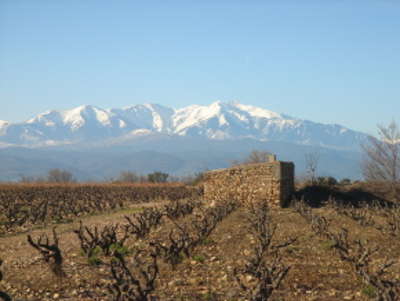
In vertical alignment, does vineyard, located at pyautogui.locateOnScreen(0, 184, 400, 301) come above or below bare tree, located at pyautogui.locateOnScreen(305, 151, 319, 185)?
above

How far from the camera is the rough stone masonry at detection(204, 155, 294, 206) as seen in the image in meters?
25.5

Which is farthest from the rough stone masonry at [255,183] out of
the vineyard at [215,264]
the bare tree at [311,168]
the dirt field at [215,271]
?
the bare tree at [311,168]

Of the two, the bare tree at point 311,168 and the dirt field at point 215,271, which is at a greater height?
the dirt field at point 215,271

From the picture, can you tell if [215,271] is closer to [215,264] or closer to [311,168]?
[215,264]

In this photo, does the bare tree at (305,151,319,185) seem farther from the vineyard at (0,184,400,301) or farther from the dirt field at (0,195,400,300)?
the dirt field at (0,195,400,300)

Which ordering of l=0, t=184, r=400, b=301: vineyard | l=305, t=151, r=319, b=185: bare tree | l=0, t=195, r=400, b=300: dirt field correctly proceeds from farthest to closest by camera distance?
l=305, t=151, r=319, b=185: bare tree, l=0, t=195, r=400, b=300: dirt field, l=0, t=184, r=400, b=301: vineyard

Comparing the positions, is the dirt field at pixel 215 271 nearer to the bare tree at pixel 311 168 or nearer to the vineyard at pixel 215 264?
the vineyard at pixel 215 264

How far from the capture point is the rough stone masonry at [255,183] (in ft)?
83.5

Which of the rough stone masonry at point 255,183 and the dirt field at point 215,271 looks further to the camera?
the rough stone masonry at point 255,183

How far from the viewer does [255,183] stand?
26281mm

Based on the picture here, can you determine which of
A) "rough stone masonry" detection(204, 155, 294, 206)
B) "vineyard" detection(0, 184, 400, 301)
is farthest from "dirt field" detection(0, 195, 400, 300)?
"rough stone masonry" detection(204, 155, 294, 206)

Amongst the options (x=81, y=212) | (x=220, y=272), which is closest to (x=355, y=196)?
(x=81, y=212)

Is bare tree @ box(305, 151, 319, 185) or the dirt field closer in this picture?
the dirt field

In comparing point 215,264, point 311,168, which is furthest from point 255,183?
point 311,168
